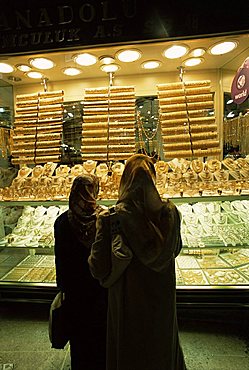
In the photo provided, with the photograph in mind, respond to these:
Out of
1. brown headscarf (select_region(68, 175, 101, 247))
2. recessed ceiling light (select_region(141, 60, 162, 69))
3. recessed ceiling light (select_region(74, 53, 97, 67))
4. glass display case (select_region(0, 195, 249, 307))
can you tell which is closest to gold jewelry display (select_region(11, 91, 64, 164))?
recessed ceiling light (select_region(74, 53, 97, 67))

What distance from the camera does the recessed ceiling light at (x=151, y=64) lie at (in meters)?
2.98

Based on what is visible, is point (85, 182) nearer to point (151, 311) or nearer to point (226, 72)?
point (151, 311)

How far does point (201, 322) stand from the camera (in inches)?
102

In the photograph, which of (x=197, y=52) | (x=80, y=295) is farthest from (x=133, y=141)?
(x=80, y=295)

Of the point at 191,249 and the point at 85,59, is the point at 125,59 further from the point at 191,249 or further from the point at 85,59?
the point at 191,249

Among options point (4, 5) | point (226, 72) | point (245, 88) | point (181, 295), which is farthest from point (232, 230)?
point (4, 5)

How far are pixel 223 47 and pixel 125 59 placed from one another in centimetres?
→ 105

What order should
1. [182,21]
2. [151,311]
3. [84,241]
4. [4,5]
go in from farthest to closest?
[4,5]
[182,21]
[84,241]
[151,311]

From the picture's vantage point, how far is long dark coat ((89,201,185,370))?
138cm

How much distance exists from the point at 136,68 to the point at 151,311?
2.87 meters

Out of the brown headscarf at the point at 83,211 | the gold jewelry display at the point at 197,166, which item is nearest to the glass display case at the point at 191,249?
the gold jewelry display at the point at 197,166

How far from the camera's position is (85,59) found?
2.76 metres

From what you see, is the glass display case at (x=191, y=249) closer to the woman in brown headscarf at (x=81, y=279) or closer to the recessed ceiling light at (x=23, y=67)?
the woman in brown headscarf at (x=81, y=279)

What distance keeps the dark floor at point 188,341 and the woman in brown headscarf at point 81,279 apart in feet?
1.85
